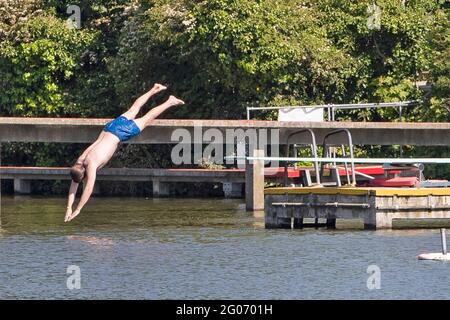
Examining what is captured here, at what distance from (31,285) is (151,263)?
575 cm

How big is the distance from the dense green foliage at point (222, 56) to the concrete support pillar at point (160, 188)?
9.57 feet

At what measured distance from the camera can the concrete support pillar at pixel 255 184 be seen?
75.9 metres

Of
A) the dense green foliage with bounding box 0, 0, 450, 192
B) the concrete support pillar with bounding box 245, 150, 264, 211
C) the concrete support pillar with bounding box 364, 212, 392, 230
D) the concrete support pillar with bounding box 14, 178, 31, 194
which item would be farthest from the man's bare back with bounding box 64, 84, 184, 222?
the concrete support pillar with bounding box 14, 178, 31, 194

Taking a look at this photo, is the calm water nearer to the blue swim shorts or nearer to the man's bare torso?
the man's bare torso

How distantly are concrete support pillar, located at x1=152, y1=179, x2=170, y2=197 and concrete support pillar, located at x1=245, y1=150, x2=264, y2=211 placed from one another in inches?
490

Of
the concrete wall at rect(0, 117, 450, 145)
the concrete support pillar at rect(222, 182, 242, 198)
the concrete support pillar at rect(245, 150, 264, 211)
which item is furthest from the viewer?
the concrete support pillar at rect(222, 182, 242, 198)

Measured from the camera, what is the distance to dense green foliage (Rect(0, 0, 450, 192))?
85562 millimetres

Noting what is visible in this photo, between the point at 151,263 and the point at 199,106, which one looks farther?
the point at 199,106

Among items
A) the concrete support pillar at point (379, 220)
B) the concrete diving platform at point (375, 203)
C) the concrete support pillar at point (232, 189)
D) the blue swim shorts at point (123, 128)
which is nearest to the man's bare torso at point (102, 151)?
the blue swim shorts at point (123, 128)

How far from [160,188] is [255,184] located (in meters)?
13.8

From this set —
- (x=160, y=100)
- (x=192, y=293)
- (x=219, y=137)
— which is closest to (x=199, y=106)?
(x=160, y=100)

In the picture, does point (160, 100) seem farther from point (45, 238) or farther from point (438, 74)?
point (45, 238)

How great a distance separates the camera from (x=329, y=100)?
89.0 meters

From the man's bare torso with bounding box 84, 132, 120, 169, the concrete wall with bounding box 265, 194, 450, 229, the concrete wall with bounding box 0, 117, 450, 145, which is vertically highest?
the concrete wall with bounding box 0, 117, 450, 145
